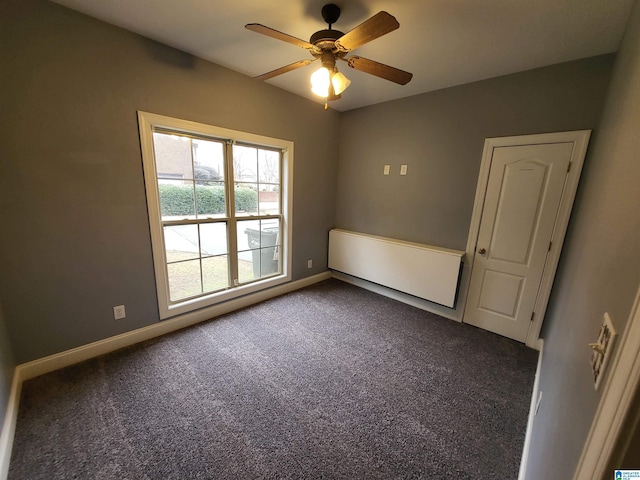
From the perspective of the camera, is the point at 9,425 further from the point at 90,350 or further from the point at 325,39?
the point at 325,39

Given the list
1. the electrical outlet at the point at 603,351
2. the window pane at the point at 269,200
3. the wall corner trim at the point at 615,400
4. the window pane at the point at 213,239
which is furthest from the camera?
the window pane at the point at 269,200

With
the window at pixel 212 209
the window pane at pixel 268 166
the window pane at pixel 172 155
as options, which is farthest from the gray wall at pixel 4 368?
the window pane at pixel 268 166

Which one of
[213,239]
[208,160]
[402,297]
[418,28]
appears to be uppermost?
[418,28]

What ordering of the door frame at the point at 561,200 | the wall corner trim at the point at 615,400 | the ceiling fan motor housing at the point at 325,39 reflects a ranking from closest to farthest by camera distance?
the wall corner trim at the point at 615,400, the ceiling fan motor housing at the point at 325,39, the door frame at the point at 561,200

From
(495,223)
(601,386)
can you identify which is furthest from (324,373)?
(495,223)

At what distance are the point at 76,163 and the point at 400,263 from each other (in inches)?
123

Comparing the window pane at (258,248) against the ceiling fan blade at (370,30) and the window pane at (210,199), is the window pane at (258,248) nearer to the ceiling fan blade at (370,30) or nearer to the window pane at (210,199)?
the window pane at (210,199)

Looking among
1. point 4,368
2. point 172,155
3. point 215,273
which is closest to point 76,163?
point 172,155

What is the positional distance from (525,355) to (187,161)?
360 cm

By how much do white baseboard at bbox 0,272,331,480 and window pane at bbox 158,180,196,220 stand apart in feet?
3.34

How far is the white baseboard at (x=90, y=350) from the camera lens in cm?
138

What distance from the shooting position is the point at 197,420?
157cm

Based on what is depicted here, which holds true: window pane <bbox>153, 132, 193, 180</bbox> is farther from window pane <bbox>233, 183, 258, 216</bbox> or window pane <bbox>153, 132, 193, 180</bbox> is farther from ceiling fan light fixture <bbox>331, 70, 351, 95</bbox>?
ceiling fan light fixture <bbox>331, 70, 351, 95</bbox>

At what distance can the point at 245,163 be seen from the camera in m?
2.83
